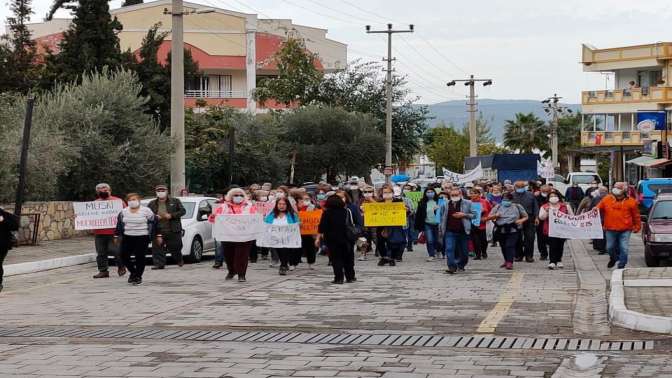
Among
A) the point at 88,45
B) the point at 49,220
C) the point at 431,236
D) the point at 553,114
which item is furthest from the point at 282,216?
the point at 553,114

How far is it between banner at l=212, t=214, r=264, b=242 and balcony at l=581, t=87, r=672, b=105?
53197mm

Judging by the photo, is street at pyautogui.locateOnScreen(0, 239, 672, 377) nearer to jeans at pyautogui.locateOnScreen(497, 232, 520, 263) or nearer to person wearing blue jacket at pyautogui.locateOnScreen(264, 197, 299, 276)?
person wearing blue jacket at pyautogui.locateOnScreen(264, 197, 299, 276)

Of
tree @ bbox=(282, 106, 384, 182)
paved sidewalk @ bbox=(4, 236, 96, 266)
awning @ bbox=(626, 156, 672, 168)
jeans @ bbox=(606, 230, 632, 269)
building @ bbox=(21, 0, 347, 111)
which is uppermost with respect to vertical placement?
building @ bbox=(21, 0, 347, 111)

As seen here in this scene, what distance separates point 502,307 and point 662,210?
9183mm

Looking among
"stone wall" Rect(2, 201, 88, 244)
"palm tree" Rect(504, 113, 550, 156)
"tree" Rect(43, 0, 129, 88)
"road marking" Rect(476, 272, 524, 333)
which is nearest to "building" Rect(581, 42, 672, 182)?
"palm tree" Rect(504, 113, 550, 156)

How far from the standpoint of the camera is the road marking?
1253 cm

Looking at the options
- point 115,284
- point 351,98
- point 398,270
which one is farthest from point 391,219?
point 351,98

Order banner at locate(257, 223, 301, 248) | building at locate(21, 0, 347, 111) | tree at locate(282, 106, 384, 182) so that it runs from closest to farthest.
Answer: banner at locate(257, 223, 301, 248)
tree at locate(282, 106, 384, 182)
building at locate(21, 0, 347, 111)

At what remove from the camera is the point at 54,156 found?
91.1ft

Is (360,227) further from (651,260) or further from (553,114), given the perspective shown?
(553,114)

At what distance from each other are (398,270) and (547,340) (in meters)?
9.43

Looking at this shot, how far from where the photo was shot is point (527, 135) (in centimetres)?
10394

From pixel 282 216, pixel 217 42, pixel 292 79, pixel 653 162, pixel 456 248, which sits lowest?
pixel 456 248

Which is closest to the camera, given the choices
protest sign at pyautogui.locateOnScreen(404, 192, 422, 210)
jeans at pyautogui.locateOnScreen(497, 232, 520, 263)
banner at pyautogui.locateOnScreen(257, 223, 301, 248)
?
banner at pyautogui.locateOnScreen(257, 223, 301, 248)
